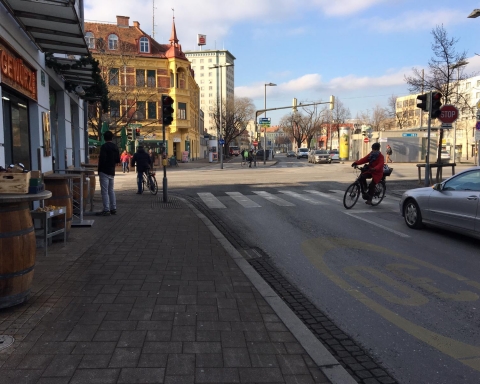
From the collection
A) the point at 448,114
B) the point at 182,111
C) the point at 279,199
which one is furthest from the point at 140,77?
the point at 448,114

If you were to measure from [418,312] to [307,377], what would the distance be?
6.37 ft

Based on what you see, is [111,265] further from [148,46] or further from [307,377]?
[148,46]

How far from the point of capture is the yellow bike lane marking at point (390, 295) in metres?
3.50

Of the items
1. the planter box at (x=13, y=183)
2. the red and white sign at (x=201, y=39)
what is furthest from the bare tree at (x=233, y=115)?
the red and white sign at (x=201, y=39)

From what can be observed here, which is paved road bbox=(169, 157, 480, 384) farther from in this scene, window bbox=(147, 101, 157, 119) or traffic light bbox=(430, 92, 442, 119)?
window bbox=(147, 101, 157, 119)

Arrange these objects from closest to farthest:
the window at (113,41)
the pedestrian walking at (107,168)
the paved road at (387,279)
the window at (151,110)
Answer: the paved road at (387,279), the pedestrian walking at (107,168), the window at (151,110), the window at (113,41)

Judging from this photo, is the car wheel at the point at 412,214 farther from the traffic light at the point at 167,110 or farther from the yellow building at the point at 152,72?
the yellow building at the point at 152,72

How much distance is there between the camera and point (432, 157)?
133 feet

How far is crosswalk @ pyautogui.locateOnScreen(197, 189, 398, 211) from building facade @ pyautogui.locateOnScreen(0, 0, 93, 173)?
4.93m

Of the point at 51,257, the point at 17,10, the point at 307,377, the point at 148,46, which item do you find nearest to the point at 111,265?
the point at 51,257

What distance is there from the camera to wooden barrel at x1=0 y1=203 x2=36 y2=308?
3820 millimetres

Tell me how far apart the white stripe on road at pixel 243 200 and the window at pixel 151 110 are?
32.9 metres

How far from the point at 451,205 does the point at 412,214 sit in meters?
1.17

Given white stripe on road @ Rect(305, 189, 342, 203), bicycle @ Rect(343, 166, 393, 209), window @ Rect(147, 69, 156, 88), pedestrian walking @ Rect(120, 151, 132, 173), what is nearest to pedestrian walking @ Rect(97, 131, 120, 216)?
bicycle @ Rect(343, 166, 393, 209)
